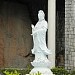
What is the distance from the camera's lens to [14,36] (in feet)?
72.8

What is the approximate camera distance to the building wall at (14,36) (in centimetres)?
2184

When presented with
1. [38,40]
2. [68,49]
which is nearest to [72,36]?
[68,49]

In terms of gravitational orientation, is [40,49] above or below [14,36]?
below

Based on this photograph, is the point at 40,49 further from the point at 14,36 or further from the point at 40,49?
the point at 14,36

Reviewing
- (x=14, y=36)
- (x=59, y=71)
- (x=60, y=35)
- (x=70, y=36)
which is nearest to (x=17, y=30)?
(x=14, y=36)

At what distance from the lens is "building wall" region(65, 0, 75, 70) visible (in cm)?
1808

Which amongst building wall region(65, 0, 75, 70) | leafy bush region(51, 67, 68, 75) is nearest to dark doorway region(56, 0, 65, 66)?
building wall region(65, 0, 75, 70)

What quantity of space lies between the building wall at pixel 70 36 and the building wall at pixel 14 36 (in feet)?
13.9

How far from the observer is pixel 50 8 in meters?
18.3

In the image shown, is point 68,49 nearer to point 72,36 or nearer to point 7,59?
point 72,36

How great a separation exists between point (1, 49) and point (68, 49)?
16.3 ft

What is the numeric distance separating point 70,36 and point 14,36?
15.8ft

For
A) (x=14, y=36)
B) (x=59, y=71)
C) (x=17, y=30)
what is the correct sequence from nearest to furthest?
(x=59, y=71) < (x=14, y=36) < (x=17, y=30)

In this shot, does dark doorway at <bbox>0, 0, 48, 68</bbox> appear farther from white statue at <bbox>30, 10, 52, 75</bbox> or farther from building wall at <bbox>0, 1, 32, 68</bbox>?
white statue at <bbox>30, 10, 52, 75</bbox>
